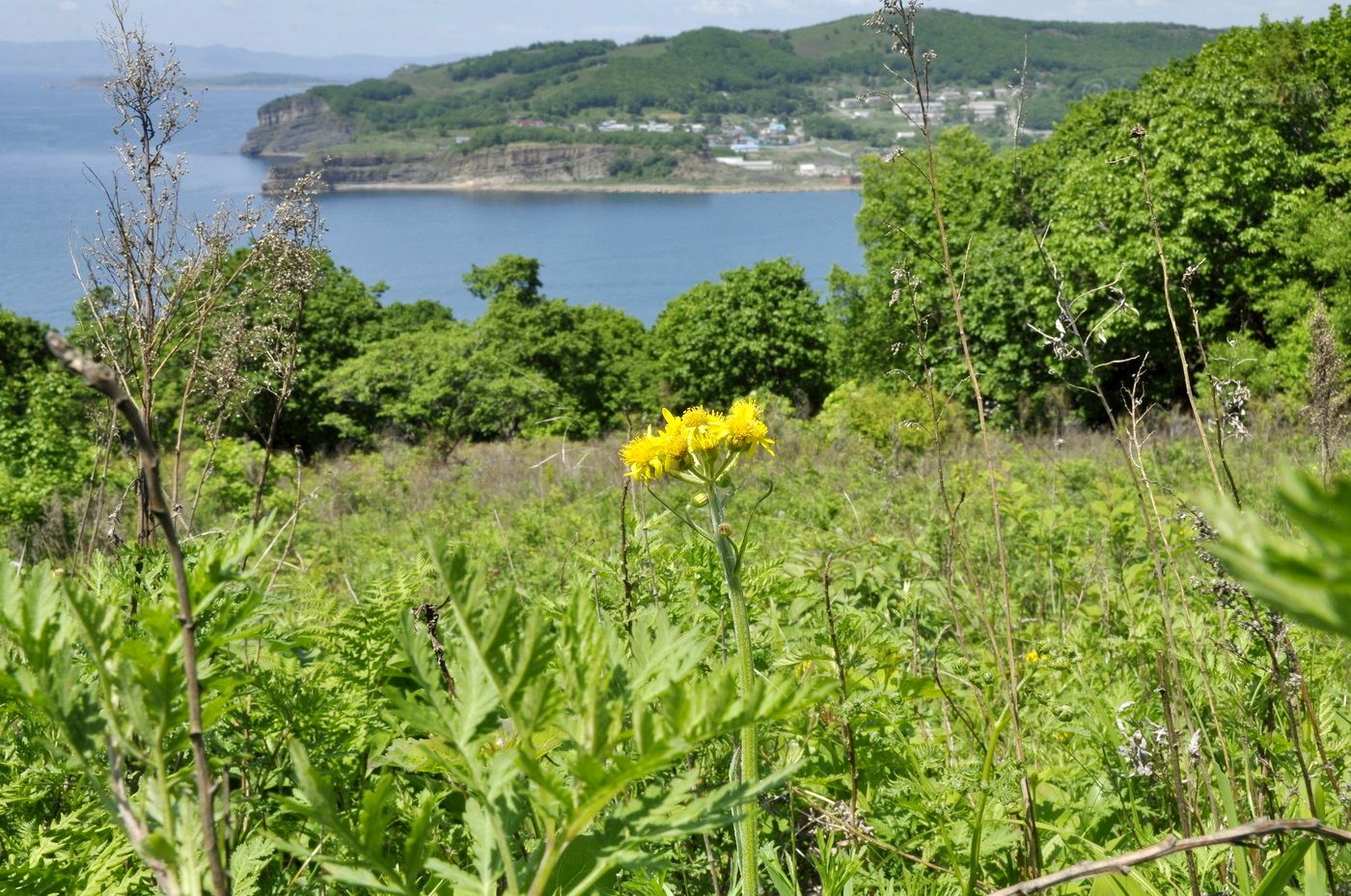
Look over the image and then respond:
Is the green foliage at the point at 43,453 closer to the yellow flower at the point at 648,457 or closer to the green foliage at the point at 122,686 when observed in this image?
the yellow flower at the point at 648,457

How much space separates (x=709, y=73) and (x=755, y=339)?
451 ft

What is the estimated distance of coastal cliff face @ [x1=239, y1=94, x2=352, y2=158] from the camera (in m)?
127

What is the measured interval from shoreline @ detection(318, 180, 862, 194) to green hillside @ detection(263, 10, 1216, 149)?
681 inches

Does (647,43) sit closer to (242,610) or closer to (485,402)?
(485,402)

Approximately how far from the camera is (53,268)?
4669 cm

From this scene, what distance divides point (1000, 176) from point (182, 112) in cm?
2538

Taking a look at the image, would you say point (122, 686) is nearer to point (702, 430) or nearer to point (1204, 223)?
point (702, 430)

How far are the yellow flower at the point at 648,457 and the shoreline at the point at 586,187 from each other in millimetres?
117461

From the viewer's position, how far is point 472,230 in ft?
303

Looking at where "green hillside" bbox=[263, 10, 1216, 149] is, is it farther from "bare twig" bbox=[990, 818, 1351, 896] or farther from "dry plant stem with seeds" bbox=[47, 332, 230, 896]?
"dry plant stem with seeds" bbox=[47, 332, 230, 896]

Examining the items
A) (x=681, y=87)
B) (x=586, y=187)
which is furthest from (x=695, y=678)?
(x=681, y=87)

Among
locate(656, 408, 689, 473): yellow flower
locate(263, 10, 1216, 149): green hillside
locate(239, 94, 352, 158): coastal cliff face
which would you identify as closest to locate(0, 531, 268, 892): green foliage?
locate(656, 408, 689, 473): yellow flower

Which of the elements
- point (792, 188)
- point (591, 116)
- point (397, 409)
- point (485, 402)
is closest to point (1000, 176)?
point (485, 402)

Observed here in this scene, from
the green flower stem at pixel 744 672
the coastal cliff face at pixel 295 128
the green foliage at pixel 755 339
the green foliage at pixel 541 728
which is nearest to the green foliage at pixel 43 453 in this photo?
the green flower stem at pixel 744 672
